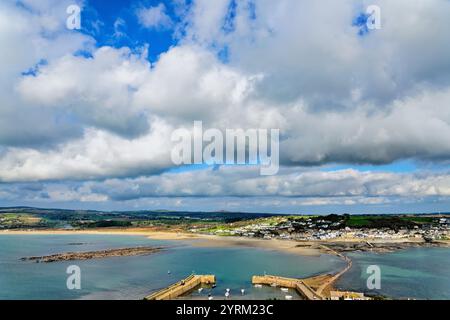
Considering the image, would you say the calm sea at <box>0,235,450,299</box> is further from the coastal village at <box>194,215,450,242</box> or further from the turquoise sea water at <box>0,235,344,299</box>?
the coastal village at <box>194,215,450,242</box>

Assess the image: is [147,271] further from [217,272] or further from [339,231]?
[339,231]

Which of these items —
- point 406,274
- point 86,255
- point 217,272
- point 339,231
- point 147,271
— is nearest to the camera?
point 406,274

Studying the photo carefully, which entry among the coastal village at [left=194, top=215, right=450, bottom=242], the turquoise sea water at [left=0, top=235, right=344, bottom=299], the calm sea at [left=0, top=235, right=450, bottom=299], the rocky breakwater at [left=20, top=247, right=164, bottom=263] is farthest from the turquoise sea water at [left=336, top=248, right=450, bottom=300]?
the rocky breakwater at [left=20, top=247, right=164, bottom=263]

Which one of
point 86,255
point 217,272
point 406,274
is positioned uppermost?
point 406,274

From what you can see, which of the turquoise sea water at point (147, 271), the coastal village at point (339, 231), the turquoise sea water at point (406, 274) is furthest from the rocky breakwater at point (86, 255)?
the coastal village at point (339, 231)

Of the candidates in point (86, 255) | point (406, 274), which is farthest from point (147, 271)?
point (406, 274)

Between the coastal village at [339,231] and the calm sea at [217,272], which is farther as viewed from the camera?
the coastal village at [339,231]

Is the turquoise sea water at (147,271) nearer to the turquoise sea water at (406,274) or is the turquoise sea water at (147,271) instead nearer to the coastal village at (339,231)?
the turquoise sea water at (406,274)

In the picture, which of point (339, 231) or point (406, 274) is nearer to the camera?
point (406, 274)
